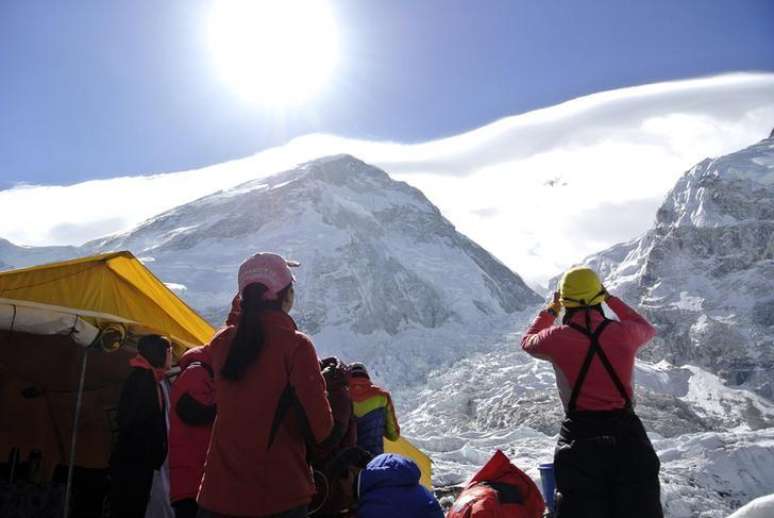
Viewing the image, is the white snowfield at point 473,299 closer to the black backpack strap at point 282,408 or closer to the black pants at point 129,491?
the black pants at point 129,491

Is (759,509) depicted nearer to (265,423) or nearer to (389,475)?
(389,475)

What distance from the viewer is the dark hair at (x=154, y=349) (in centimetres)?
461

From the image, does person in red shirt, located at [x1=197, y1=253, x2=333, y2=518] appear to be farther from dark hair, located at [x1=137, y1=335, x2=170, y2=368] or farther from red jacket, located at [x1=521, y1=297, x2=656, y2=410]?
dark hair, located at [x1=137, y1=335, x2=170, y2=368]

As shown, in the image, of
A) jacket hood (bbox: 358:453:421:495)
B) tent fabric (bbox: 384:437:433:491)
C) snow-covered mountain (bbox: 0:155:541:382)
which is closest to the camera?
jacket hood (bbox: 358:453:421:495)

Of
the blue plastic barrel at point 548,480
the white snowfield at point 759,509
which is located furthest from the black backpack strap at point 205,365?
the white snowfield at point 759,509

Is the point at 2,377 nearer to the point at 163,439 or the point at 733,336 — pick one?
the point at 163,439

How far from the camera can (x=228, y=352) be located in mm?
2945

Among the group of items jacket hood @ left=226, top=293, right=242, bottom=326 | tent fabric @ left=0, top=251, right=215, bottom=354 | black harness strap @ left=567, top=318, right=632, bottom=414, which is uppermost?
tent fabric @ left=0, top=251, right=215, bottom=354

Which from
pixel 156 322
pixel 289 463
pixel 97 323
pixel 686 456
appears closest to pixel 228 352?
pixel 289 463

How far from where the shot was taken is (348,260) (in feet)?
432

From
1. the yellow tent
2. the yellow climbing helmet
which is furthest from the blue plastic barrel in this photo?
the yellow tent

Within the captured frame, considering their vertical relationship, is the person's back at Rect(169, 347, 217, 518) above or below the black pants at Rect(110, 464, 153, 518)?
above

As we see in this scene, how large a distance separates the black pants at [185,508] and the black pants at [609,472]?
6.95ft

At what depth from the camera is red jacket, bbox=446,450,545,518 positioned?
129 inches
